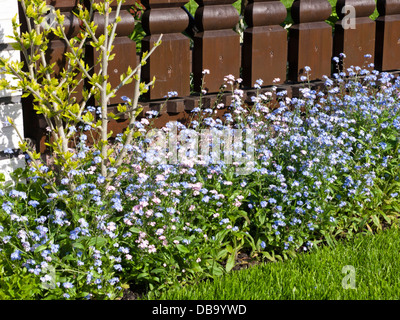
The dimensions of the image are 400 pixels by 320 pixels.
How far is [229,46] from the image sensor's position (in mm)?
4945

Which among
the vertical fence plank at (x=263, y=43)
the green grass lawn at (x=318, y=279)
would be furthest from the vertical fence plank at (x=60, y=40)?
the green grass lawn at (x=318, y=279)

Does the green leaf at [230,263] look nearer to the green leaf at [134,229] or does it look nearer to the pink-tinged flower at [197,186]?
the pink-tinged flower at [197,186]

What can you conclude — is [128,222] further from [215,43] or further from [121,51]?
[215,43]

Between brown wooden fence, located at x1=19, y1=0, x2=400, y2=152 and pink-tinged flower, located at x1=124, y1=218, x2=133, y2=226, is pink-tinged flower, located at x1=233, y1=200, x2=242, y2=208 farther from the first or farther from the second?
brown wooden fence, located at x1=19, y1=0, x2=400, y2=152

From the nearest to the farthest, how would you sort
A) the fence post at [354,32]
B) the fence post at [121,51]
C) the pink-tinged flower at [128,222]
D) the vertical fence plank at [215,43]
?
the pink-tinged flower at [128,222], the fence post at [121,51], the vertical fence plank at [215,43], the fence post at [354,32]

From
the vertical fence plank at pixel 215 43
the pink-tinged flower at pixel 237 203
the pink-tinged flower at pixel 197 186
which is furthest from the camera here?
the vertical fence plank at pixel 215 43

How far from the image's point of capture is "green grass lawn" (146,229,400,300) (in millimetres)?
3480

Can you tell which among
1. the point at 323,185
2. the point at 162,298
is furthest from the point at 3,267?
the point at 323,185

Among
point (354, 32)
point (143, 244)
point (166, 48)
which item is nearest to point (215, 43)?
point (166, 48)

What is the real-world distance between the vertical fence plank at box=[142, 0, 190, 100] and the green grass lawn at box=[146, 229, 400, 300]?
1.55m

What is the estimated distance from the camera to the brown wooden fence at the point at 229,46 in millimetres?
4570

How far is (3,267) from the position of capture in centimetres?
336
